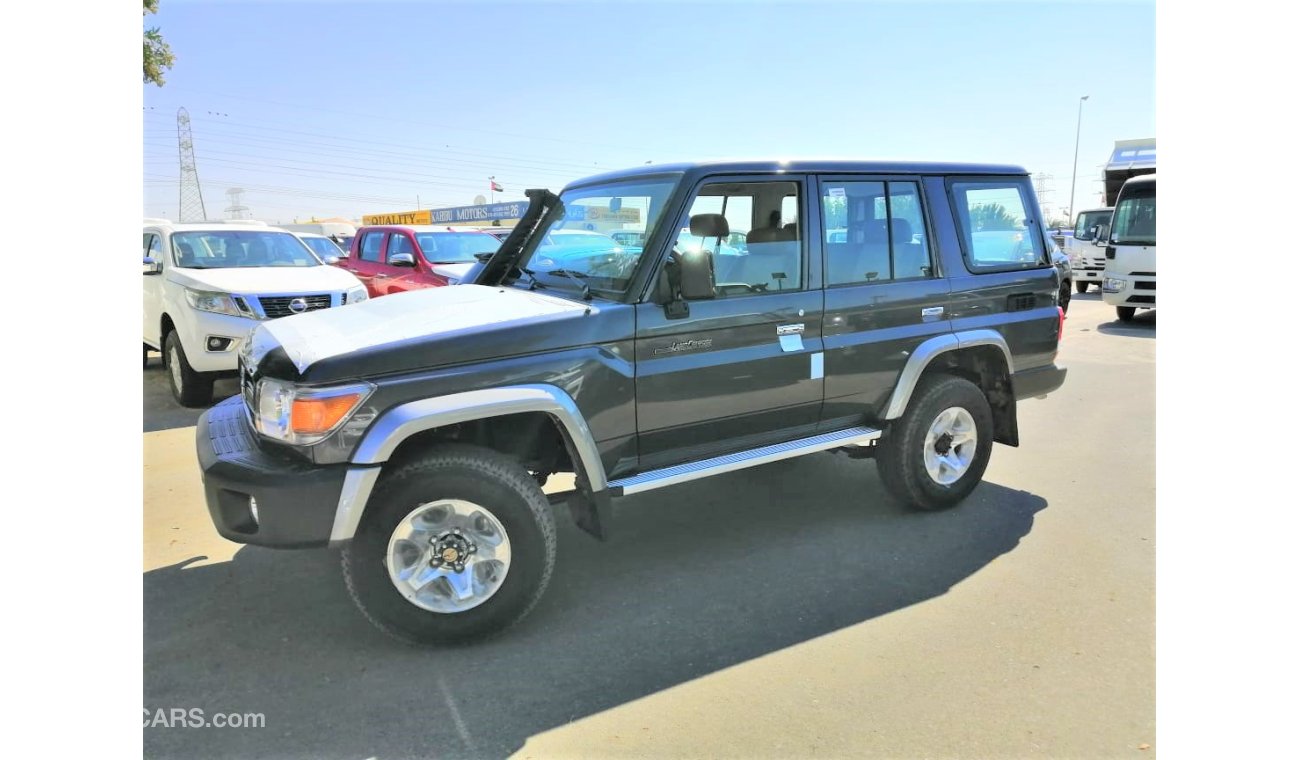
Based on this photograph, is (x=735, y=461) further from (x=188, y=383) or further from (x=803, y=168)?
(x=188, y=383)

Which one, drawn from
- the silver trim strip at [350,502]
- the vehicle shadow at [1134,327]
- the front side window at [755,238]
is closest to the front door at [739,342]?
the front side window at [755,238]

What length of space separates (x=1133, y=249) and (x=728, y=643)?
12.7 metres

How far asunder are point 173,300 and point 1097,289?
72.1 ft

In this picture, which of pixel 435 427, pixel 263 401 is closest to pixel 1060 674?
pixel 435 427

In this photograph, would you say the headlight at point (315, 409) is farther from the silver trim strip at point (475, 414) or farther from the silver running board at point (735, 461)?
the silver running board at point (735, 461)

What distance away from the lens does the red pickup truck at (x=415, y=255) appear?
10.0m

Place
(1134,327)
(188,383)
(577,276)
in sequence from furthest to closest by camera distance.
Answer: (1134,327), (188,383), (577,276)

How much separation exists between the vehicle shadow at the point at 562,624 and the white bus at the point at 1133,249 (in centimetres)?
987

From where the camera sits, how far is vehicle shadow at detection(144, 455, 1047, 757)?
9.27 feet

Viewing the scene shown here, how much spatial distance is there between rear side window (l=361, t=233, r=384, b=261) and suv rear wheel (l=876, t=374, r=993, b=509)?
8766mm

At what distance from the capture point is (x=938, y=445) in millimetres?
4695

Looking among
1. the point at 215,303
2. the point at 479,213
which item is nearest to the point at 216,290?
the point at 215,303

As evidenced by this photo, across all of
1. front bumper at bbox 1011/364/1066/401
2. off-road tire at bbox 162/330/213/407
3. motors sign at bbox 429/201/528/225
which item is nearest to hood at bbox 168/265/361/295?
off-road tire at bbox 162/330/213/407

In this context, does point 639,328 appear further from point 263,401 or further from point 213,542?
point 213,542
